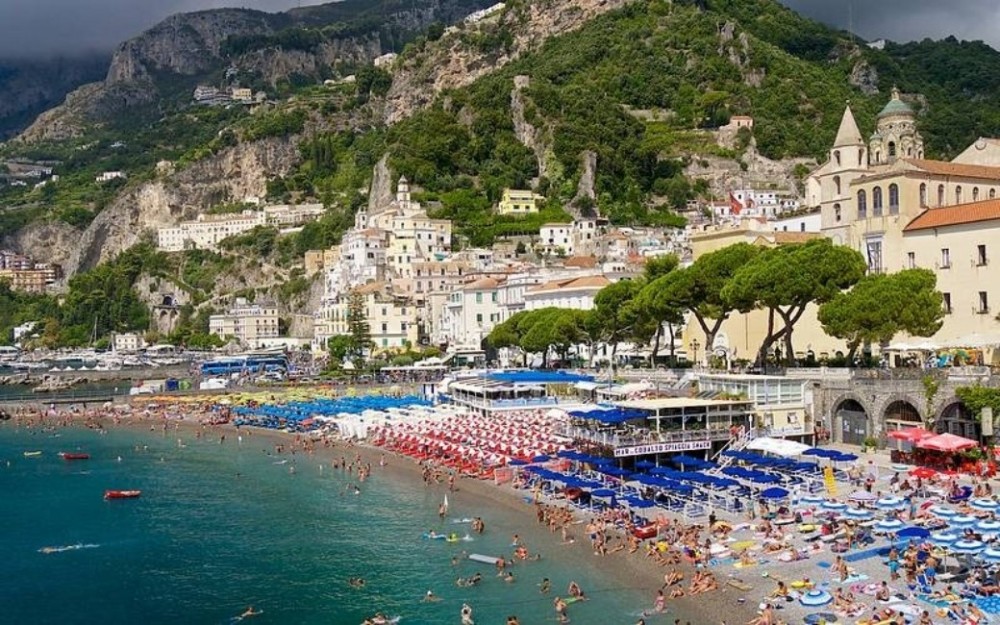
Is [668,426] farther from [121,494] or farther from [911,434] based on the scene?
[121,494]

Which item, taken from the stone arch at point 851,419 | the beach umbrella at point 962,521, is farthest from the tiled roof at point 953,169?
the beach umbrella at point 962,521

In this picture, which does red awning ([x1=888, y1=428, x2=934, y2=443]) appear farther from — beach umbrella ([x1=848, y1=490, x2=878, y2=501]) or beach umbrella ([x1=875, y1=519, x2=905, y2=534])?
beach umbrella ([x1=875, y1=519, x2=905, y2=534])

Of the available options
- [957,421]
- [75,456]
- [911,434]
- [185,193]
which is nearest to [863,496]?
[911,434]

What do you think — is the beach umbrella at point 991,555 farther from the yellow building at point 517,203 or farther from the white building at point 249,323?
the white building at point 249,323

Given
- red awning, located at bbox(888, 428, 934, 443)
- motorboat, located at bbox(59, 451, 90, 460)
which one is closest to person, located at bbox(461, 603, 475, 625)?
red awning, located at bbox(888, 428, 934, 443)

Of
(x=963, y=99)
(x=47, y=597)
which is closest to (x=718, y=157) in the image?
(x=963, y=99)

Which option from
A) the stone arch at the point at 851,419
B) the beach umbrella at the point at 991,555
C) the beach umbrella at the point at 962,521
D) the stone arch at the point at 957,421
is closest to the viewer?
the beach umbrella at the point at 991,555

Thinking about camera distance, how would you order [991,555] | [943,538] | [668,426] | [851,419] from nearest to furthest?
[991,555]
[943,538]
[668,426]
[851,419]
